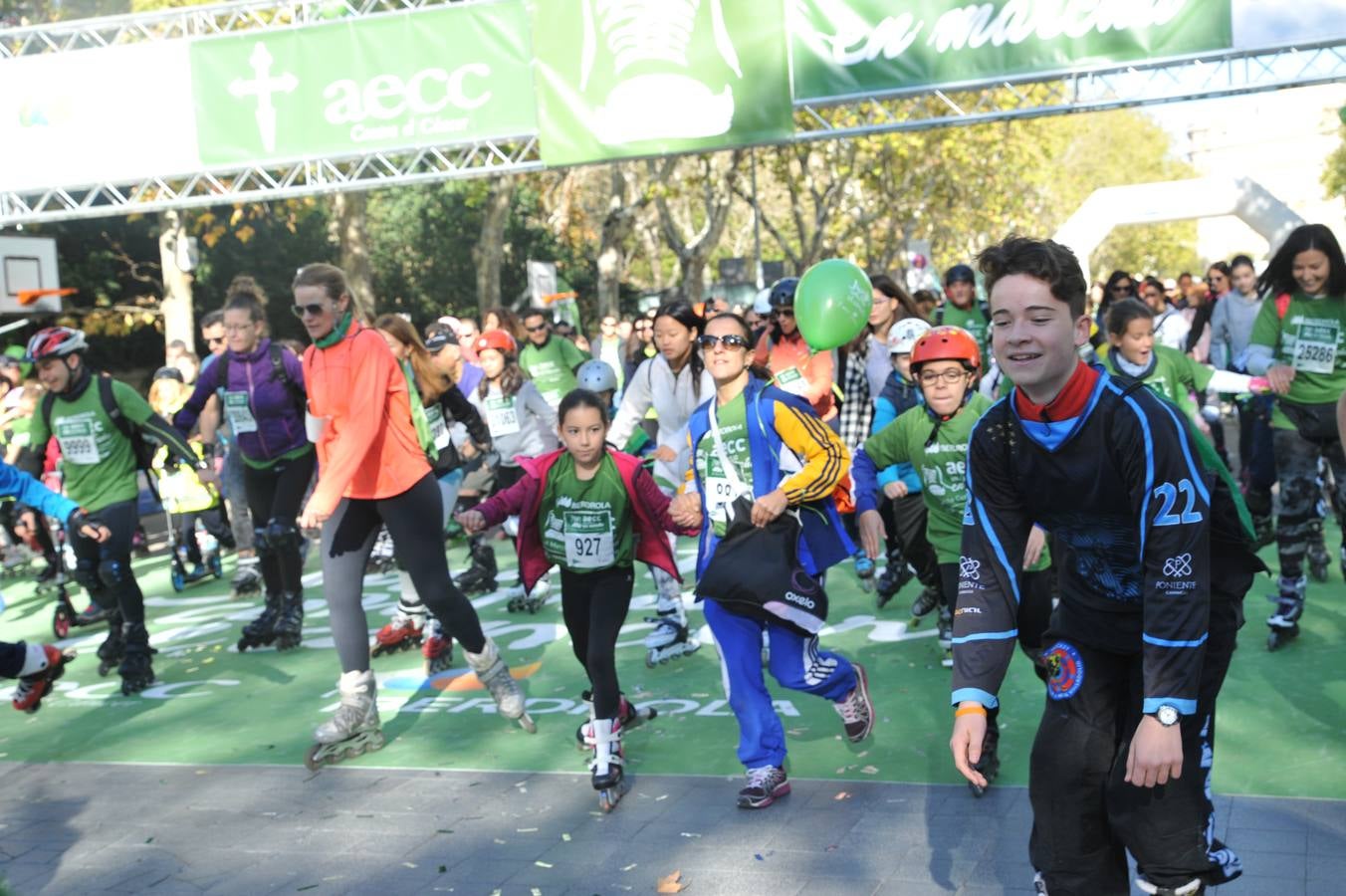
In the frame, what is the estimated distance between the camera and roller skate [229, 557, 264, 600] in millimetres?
11594

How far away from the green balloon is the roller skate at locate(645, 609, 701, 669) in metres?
1.93

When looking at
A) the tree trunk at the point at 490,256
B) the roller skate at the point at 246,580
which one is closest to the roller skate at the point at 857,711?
the roller skate at the point at 246,580

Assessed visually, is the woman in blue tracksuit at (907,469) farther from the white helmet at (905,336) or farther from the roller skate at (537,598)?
the roller skate at (537,598)

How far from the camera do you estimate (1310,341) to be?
7.41m

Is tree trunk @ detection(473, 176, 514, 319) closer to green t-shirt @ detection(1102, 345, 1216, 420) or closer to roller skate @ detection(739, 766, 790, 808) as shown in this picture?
green t-shirt @ detection(1102, 345, 1216, 420)

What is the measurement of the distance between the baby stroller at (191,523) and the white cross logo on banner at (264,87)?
325 cm

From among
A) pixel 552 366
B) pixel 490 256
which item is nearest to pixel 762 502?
pixel 552 366

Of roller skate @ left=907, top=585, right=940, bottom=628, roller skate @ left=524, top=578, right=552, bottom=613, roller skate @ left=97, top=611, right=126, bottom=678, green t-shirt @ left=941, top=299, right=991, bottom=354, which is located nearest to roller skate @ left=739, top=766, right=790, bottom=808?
roller skate @ left=907, top=585, right=940, bottom=628

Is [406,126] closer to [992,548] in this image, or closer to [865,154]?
[992,548]

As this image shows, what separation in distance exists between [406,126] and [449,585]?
8.19 m

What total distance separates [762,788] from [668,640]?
9.11ft

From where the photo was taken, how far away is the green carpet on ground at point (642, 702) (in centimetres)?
610

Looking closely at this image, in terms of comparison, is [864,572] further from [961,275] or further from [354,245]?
[354,245]

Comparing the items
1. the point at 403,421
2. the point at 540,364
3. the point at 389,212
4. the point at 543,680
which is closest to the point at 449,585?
the point at 403,421
